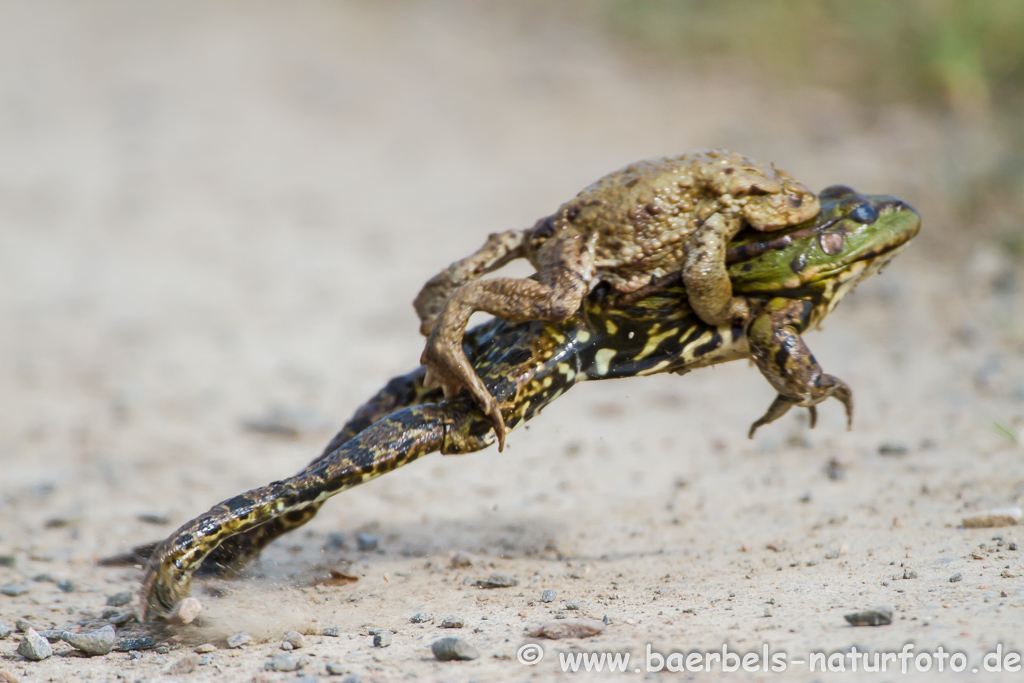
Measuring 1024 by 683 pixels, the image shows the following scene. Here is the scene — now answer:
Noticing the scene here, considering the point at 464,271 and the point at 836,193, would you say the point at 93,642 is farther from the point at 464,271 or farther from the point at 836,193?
the point at 836,193

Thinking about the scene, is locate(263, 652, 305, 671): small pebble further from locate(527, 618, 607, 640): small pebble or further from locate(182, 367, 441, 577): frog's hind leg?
locate(182, 367, 441, 577): frog's hind leg

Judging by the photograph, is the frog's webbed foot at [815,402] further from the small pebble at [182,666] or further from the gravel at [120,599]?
the gravel at [120,599]

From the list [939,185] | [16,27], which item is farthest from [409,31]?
[939,185]

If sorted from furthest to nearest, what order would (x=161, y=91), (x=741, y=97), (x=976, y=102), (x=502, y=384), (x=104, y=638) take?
(x=161, y=91)
(x=741, y=97)
(x=976, y=102)
(x=502, y=384)
(x=104, y=638)

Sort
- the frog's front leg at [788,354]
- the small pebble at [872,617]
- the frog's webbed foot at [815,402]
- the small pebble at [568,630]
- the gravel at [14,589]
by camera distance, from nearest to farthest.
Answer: the small pebble at [872,617] < the small pebble at [568,630] < the frog's front leg at [788,354] < the frog's webbed foot at [815,402] < the gravel at [14,589]

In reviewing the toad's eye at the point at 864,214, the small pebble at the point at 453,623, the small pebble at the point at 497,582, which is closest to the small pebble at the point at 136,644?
the small pebble at the point at 453,623

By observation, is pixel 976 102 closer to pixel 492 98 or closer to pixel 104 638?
pixel 492 98
